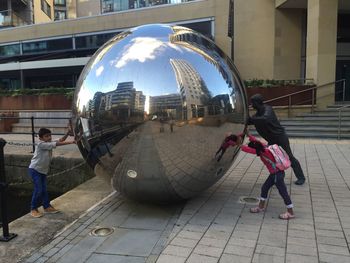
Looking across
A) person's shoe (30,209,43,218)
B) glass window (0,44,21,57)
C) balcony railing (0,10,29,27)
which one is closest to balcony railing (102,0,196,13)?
balcony railing (0,10,29,27)

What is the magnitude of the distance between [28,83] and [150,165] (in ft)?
110

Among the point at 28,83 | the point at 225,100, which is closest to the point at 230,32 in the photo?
the point at 225,100

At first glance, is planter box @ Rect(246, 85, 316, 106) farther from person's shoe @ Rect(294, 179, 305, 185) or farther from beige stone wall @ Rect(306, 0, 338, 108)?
person's shoe @ Rect(294, 179, 305, 185)

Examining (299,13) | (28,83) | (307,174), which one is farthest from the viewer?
(28,83)

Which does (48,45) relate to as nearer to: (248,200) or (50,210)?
(50,210)

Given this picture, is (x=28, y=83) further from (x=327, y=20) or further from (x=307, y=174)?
(x=307, y=174)

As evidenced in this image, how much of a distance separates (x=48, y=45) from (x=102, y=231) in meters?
28.6

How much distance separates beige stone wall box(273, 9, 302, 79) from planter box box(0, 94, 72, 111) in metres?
11.0

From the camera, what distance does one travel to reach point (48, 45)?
3056 centimetres

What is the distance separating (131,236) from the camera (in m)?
4.47

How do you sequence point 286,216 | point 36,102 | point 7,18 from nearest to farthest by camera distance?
point 286,216 → point 36,102 → point 7,18

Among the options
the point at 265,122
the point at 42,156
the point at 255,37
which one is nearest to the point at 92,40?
the point at 255,37

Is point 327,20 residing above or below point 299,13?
below

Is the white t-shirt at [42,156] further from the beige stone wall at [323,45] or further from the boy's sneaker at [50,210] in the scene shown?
the beige stone wall at [323,45]
